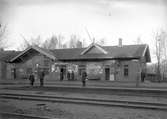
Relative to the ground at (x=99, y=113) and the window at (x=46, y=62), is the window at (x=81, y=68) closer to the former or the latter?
the window at (x=46, y=62)

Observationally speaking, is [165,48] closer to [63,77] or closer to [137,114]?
[63,77]

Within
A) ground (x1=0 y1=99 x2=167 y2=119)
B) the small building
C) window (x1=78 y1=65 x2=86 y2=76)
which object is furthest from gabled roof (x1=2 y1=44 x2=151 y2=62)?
ground (x1=0 y1=99 x2=167 y2=119)

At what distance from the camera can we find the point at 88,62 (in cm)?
3362

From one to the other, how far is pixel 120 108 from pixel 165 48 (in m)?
32.8

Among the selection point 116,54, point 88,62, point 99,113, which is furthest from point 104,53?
point 99,113

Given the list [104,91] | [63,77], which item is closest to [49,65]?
[63,77]

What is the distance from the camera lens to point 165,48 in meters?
40.7

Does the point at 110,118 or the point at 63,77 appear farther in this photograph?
the point at 63,77

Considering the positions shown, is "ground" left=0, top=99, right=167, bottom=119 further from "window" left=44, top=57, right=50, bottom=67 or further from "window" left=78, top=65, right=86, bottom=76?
"window" left=44, top=57, right=50, bottom=67

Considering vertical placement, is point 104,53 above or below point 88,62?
above

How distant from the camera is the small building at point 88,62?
31.2 metres

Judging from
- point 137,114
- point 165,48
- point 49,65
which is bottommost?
point 137,114

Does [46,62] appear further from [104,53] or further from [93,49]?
[104,53]

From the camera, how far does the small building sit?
31.2 meters
